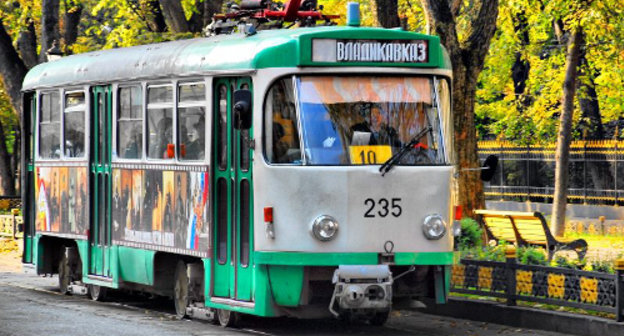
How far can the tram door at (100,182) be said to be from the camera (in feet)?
60.2

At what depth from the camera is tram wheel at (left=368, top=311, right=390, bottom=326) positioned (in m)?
15.4

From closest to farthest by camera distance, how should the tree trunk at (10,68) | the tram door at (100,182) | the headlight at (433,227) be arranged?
the headlight at (433,227), the tram door at (100,182), the tree trunk at (10,68)

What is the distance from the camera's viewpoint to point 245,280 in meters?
14.9

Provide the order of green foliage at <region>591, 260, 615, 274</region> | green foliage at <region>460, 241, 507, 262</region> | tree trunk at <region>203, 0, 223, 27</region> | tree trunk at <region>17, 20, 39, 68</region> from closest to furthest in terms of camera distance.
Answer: green foliage at <region>591, 260, 615, 274</region>, green foliage at <region>460, 241, 507, 262</region>, tree trunk at <region>203, 0, 223, 27</region>, tree trunk at <region>17, 20, 39, 68</region>

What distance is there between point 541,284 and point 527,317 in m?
0.38

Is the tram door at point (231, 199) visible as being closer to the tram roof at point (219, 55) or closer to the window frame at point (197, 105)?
the window frame at point (197, 105)

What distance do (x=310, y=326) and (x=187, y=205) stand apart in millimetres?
1918

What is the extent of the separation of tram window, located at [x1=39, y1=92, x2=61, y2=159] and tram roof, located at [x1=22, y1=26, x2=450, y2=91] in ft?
2.14

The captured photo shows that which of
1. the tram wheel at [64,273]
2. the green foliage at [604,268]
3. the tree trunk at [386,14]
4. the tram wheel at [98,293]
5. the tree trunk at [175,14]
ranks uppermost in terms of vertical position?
the tree trunk at [175,14]

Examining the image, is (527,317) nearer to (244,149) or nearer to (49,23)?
(244,149)

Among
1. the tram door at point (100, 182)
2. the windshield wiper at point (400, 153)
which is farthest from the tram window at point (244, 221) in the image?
the tram door at point (100, 182)

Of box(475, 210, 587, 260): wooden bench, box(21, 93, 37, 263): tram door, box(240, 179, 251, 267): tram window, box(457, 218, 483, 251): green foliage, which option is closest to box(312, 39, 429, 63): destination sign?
box(240, 179, 251, 267): tram window

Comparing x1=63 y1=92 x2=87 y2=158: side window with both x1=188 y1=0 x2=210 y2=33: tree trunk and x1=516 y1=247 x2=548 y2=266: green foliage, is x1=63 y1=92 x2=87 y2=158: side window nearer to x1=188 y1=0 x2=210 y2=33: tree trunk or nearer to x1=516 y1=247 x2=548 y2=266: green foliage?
x1=516 y1=247 x2=548 y2=266: green foliage

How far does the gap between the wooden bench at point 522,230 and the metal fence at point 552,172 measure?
12.9 m
